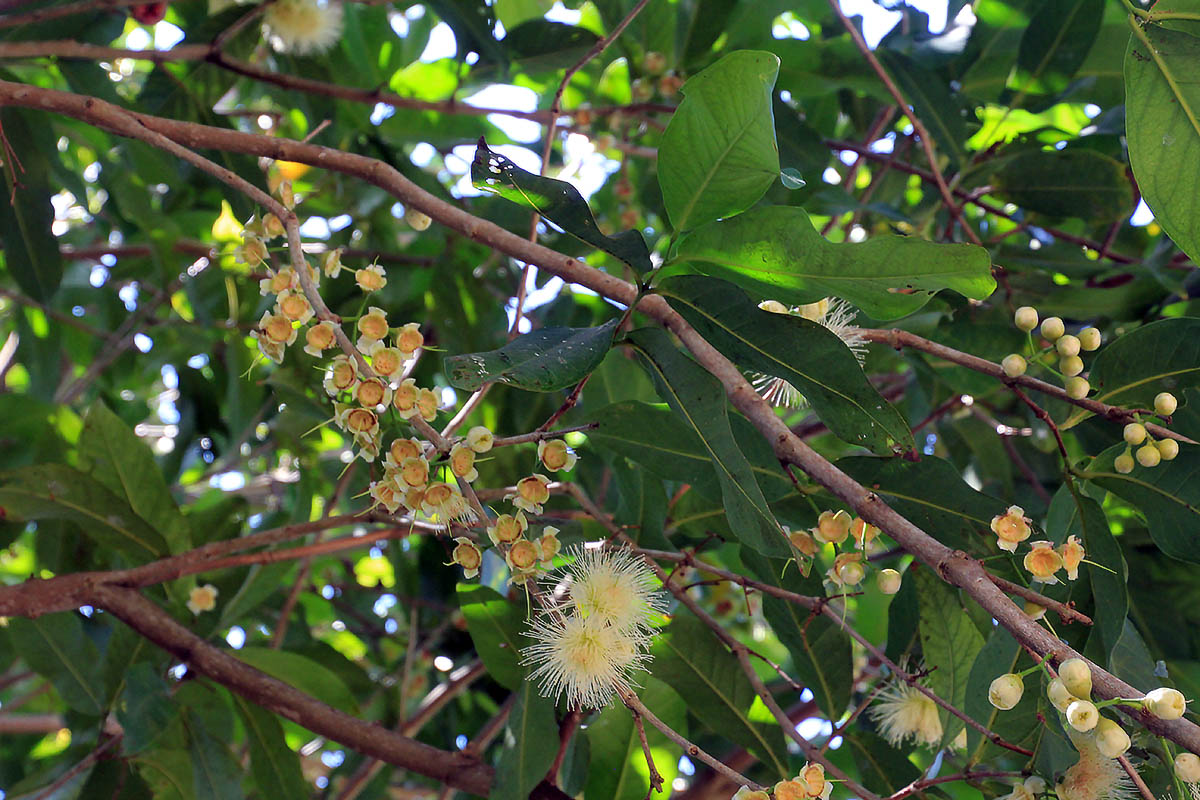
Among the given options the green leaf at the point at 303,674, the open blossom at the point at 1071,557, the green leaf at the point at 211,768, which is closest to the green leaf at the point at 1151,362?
the open blossom at the point at 1071,557

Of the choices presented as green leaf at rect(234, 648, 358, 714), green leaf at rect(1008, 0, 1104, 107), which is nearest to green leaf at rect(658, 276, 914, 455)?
green leaf at rect(234, 648, 358, 714)

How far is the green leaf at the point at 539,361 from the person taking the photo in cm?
71

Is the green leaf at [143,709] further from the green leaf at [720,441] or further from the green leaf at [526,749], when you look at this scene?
the green leaf at [720,441]

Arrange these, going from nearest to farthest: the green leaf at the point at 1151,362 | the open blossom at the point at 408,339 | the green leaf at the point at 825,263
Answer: the green leaf at the point at 825,263
the open blossom at the point at 408,339
the green leaf at the point at 1151,362

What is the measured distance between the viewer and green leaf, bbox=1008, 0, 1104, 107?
4.78ft

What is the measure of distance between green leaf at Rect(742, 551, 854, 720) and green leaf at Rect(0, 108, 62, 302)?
1.15m

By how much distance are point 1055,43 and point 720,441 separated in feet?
3.50

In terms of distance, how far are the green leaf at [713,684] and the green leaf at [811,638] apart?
7 cm

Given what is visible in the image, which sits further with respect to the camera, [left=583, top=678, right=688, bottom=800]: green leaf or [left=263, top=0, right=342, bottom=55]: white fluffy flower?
[left=263, top=0, right=342, bottom=55]: white fluffy flower

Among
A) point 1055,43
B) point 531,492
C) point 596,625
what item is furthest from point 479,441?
point 1055,43

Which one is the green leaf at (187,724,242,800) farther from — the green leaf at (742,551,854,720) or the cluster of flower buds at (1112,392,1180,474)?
the cluster of flower buds at (1112,392,1180,474)

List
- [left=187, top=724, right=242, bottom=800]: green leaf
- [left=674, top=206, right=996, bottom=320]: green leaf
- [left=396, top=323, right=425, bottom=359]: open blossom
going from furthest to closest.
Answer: [left=187, top=724, right=242, bottom=800]: green leaf < [left=396, top=323, right=425, bottom=359]: open blossom < [left=674, top=206, right=996, bottom=320]: green leaf

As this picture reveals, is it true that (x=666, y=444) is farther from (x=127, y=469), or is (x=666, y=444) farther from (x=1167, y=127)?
(x=127, y=469)

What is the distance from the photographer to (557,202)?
2.83 feet
